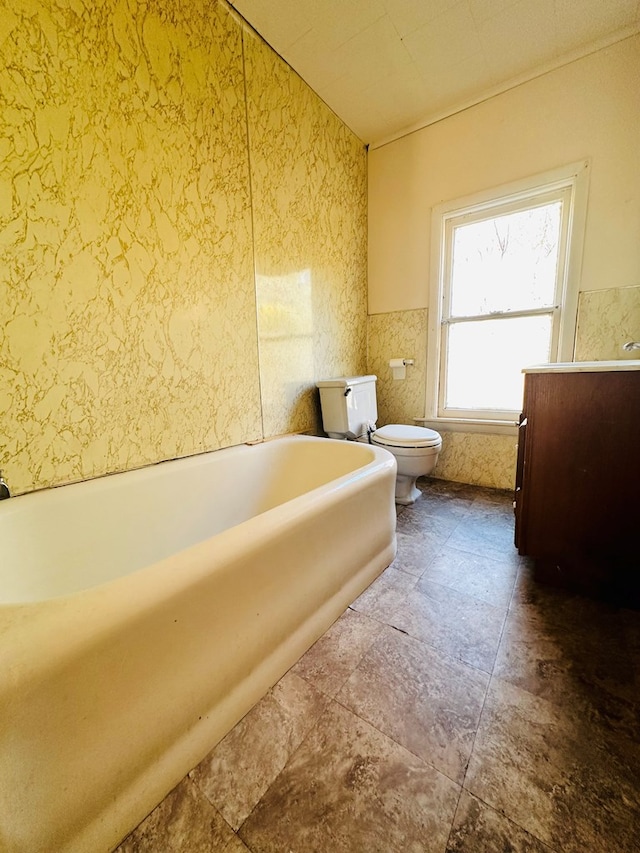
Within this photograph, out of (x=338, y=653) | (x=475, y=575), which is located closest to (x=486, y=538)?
(x=475, y=575)

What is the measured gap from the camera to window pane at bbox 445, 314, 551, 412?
2.01 meters

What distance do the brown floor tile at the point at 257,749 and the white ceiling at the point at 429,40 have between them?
2.66m

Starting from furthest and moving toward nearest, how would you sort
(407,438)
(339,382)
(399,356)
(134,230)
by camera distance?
1. (399,356)
2. (339,382)
3. (407,438)
4. (134,230)

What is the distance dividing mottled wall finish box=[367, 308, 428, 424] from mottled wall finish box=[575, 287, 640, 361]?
2.93 feet

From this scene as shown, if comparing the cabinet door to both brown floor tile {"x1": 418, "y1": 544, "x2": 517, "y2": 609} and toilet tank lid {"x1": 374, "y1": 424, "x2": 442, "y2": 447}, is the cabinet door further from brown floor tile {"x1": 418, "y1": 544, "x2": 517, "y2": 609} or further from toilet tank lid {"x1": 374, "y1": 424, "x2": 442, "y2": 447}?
toilet tank lid {"x1": 374, "y1": 424, "x2": 442, "y2": 447}

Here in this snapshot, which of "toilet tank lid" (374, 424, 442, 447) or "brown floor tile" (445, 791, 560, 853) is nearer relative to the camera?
"brown floor tile" (445, 791, 560, 853)

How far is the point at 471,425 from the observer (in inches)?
87.4

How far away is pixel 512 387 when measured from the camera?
210 cm

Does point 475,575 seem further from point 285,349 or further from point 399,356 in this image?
point 399,356

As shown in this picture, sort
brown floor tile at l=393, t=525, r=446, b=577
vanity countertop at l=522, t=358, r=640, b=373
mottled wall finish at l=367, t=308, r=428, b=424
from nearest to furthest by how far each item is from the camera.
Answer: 1. vanity countertop at l=522, t=358, r=640, b=373
2. brown floor tile at l=393, t=525, r=446, b=577
3. mottled wall finish at l=367, t=308, r=428, b=424

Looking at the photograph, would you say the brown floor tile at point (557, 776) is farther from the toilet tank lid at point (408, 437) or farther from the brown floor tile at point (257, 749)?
the toilet tank lid at point (408, 437)

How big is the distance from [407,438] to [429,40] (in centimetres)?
200

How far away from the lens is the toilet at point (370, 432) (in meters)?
1.84

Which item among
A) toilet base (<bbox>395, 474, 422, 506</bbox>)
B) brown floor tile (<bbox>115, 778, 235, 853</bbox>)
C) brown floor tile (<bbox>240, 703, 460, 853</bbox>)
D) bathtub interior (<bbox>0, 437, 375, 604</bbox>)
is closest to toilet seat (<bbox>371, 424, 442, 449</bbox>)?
toilet base (<bbox>395, 474, 422, 506</bbox>)
